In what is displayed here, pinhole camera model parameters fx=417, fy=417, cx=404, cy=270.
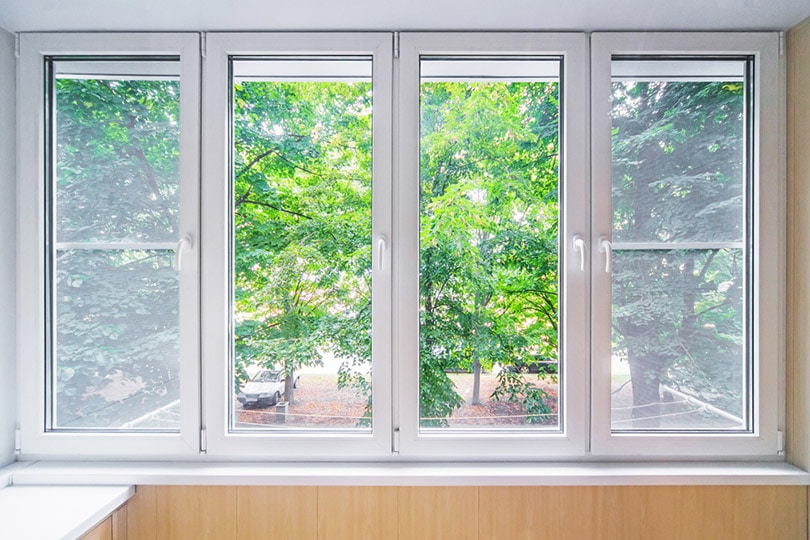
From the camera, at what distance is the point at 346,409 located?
1.44m

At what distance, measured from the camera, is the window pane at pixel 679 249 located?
4.66 ft

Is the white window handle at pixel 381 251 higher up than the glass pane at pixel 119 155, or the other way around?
the glass pane at pixel 119 155

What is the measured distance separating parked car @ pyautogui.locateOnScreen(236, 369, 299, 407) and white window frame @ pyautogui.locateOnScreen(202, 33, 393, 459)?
7 cm

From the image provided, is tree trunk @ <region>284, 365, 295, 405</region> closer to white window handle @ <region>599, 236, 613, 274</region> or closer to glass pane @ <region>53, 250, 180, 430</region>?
glass pane @ <region>53, 250, 180, 430</region>

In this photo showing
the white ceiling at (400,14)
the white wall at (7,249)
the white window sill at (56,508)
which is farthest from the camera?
the white wall at (7,249)

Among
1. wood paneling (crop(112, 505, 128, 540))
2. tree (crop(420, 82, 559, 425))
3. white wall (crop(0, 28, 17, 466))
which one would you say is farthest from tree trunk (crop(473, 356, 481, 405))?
white wall (crop(0, 28, 17, 466))

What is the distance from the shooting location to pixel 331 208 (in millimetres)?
1431

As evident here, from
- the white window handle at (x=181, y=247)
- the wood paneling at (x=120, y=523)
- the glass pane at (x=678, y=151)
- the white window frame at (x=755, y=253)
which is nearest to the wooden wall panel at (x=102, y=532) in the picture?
the wood paneling at (x=120, y=523)

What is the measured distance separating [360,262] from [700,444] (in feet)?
4.26

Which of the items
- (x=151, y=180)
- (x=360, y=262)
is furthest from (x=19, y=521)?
(x=360, y=262)

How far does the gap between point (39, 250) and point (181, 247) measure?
492 mm

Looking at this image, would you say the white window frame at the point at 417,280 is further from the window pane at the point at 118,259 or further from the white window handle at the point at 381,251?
the window pane at the point at 118,259

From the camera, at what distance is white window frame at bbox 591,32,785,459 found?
1.39 meters

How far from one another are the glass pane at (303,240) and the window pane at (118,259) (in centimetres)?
23
